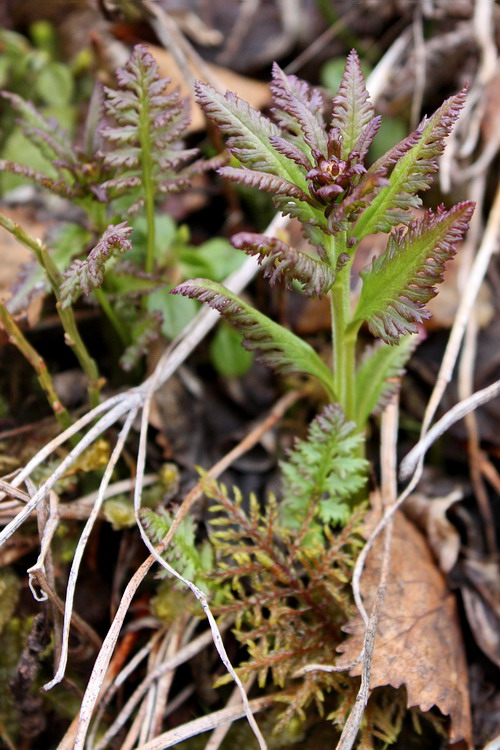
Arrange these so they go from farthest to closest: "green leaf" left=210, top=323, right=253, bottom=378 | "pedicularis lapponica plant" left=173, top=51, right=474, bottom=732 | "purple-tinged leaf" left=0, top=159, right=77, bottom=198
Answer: "green leaf" left=210, top=323, right=253, bottom=378, "purple-tinged leaf" left=0, top=159, right=77, bottom=198, "pedicularis lapponica plant" left=173, top=51, right=474, bottom=732

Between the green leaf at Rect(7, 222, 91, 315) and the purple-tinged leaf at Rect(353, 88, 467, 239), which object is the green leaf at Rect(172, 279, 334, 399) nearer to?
the purple-tinged leaf at Rect(353, 88, 467, 239)

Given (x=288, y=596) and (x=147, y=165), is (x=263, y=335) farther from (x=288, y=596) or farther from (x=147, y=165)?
(x=288, y=596)

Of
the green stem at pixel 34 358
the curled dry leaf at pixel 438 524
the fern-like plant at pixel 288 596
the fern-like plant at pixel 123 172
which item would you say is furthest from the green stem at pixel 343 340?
the green stem at pixel 34 358

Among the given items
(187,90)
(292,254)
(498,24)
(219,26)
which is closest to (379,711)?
(292,254)

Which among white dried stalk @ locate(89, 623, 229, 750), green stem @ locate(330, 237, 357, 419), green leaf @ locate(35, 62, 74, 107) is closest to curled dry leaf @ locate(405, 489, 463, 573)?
green stem @ locate(330, 237, 357, 419)

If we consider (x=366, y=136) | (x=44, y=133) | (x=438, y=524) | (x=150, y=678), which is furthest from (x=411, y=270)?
(x=150, y=678)

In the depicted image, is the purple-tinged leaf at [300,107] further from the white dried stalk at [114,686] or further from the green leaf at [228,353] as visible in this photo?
the white dried stalk at [114,686]
